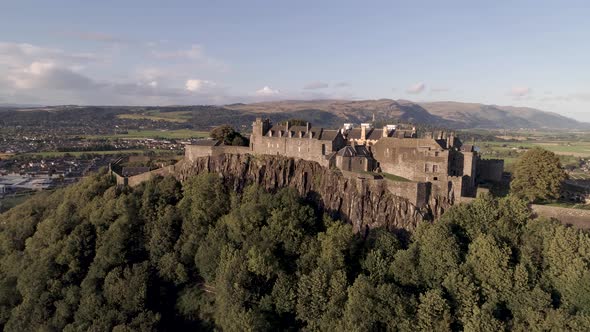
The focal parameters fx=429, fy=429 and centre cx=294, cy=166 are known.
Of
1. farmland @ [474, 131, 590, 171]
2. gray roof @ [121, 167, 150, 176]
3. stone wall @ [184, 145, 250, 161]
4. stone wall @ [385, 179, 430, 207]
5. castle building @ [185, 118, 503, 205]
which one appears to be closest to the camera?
stone wall @ [385, 179, 430, 207]

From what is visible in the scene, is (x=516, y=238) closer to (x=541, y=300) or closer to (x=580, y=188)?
(x=541, y=300)

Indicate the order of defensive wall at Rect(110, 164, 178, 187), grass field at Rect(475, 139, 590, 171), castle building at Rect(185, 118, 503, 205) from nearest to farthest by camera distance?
castle building at Rect(185, 118, 503, 205)
defensive wall at Rect(110, 164, 178, 187)
grass field at Rect(475, 139, 590, 171)

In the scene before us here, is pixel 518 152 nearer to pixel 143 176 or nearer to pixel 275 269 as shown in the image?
pixel 275 269

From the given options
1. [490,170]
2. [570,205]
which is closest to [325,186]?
[490,170]

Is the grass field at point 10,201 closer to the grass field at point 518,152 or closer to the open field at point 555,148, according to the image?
the grass field at point 518,152

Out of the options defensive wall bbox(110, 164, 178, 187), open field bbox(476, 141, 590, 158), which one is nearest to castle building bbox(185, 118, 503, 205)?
defensive wall bbox(110, 164, 178, 187)

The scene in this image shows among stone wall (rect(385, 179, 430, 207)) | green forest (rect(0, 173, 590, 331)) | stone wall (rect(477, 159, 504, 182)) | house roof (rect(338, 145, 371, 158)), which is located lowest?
green forest (rect(0, 173, 590, 331))

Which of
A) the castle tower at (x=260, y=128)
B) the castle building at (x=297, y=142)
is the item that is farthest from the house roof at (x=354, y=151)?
the castle tower at (x=260, y=128)

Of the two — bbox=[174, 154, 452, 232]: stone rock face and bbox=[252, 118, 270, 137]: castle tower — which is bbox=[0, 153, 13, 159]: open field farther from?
bbox=[252, 118, 270, 137]: castle tower
